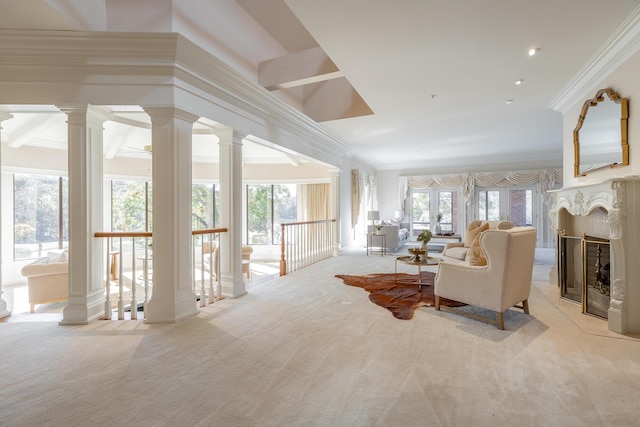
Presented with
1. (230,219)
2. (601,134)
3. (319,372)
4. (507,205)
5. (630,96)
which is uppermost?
(630,96)

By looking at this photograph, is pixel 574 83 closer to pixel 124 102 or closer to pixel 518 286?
pixel 518 286

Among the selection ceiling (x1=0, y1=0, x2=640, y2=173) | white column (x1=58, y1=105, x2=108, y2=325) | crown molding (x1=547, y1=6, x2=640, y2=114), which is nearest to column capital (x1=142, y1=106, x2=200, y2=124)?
ceiling (x1=0, y1=0, x2=640, y2=173)

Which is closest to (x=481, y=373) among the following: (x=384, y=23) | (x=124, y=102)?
(x=384, y=23)

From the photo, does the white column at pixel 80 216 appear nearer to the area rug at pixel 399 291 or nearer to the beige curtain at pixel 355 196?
the area rug at pixel 399 291

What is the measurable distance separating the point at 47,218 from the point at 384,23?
8269 millimetres

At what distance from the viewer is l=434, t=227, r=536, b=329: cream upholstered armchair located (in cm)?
285

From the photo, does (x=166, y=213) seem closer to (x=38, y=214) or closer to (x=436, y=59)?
(x=436, y=59)

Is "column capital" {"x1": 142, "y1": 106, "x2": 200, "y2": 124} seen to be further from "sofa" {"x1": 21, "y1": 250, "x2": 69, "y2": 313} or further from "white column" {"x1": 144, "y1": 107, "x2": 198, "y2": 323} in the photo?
"sofa" {"x1": 21, "y1": 250, "x2": 69, "y2": 313}

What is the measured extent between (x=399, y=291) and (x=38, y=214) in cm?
798

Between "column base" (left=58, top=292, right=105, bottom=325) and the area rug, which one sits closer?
"column base" (left=58, top=292, right=105, bottom=325)

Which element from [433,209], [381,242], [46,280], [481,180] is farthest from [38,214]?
[481,180]

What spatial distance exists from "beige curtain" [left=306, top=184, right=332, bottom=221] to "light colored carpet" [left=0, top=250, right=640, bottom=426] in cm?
697

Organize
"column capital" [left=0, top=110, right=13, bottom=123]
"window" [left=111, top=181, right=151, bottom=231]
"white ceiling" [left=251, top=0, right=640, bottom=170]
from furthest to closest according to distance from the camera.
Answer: "window" [left=111, top=181, right=151, bottom=231]
"column capital" [left=0, top=110, right=13, bottom=123]
"white ceiling" [left=251, top=0, right=640, bottom=170]

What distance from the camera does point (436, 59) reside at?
3357 mm
